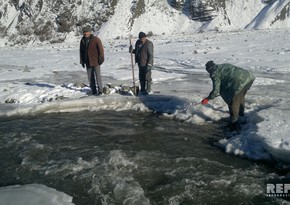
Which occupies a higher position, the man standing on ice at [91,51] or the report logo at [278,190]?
the man standing on ice at [91,51]

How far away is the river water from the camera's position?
4.91 metres

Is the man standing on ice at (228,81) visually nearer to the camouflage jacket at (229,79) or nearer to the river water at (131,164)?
the camouflage jacket at (229,79)

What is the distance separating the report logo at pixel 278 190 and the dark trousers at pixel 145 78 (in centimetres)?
556

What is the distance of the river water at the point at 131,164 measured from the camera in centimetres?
491

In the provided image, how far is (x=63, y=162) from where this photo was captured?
6.06m

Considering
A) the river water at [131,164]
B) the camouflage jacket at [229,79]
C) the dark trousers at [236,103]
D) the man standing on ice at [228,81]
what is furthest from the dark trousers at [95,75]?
the dark trousers at [236,103]

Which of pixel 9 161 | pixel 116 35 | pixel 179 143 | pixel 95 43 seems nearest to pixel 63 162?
pixel 9 161

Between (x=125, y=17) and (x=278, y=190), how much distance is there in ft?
136

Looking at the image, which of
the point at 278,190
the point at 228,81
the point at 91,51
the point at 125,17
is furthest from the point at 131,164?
the point at 125,17

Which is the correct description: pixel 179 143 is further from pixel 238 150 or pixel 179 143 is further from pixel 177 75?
pixel 177 75

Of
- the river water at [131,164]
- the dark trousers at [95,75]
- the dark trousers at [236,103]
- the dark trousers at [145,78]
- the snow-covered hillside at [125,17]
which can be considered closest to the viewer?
the river water at [131,164]

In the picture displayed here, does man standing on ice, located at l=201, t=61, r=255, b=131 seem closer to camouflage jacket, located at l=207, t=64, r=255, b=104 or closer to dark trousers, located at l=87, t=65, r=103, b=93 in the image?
camouflage jacket, located at l=207, t=64, r=255, b=104

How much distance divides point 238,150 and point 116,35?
3766 centimetres

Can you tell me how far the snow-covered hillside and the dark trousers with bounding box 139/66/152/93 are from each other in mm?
32653
